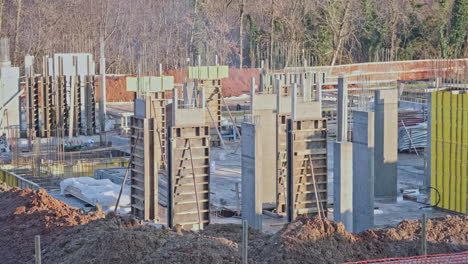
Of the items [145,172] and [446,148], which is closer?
[145,172]

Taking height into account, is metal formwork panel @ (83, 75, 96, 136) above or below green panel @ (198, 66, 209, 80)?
below

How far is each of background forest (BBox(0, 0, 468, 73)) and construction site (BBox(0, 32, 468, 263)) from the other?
60.2 feet

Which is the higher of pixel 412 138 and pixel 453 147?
pixel 453 147

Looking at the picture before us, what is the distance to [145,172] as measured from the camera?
19.1 metres

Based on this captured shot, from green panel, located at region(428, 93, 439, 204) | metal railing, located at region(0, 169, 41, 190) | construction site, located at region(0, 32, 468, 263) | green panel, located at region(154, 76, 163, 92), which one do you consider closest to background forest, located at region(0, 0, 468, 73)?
construction site, located at region(0, 32, 468, 263)

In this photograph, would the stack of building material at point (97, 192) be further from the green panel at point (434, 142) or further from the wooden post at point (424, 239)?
the wooden post at point (424, 239)

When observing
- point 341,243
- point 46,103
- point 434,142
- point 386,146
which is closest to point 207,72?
point 46,103

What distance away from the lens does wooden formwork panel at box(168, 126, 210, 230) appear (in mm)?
18359

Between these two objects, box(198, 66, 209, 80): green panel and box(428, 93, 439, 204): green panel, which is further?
box(198, 66, 209, 80): green panel

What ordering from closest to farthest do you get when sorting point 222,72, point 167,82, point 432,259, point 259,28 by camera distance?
point 432,259
point 167,82
point 222,72
point 259,28

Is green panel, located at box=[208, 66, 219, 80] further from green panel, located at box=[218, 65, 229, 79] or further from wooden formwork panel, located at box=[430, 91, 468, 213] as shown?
wooden formwork panel, located at box=[430, 91, 468, 213]

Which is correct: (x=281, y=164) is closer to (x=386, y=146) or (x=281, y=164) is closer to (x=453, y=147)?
(x=386, y=146)

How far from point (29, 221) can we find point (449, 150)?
28.5 ft

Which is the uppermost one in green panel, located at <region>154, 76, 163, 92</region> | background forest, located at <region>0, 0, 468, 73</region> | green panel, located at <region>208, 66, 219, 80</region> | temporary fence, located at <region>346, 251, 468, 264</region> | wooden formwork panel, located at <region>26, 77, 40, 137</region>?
background forest, located at <region>0, 0, 468, 73</region>
